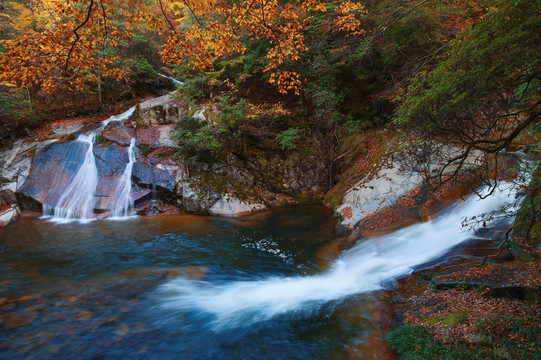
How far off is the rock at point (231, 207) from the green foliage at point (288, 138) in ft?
10.3

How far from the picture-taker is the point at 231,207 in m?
10.1

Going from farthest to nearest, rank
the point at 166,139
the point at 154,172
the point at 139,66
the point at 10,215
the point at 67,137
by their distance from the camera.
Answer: the point at 139,66
the point at 166,139
the point at 67,137
the point at 154,172
the point at 10,215

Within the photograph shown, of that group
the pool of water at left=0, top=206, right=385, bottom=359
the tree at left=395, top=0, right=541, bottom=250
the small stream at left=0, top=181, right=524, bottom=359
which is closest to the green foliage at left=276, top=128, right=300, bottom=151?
the small stream at left=0, top=181, right=524, bottom=359

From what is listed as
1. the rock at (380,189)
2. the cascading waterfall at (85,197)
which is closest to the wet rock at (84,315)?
the cascading waterfall at (85,197)

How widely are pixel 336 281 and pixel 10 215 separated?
10700mm

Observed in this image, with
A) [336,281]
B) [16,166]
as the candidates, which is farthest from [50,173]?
[336,281]

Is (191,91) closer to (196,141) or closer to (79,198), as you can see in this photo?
(196,141)

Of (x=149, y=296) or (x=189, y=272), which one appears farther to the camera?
(x=189, y=272)

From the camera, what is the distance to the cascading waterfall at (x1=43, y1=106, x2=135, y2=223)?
9414 mm

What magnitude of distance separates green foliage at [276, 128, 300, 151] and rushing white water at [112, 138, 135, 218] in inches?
252

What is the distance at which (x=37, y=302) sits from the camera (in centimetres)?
455

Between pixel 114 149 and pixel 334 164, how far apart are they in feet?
32.0

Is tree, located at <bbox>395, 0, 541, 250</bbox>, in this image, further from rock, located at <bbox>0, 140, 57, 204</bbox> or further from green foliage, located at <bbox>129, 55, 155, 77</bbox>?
green foliage, located at <bbox>129, 55, 155, 77</bbox>

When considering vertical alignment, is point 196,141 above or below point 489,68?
above
